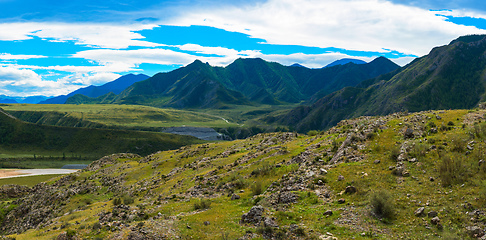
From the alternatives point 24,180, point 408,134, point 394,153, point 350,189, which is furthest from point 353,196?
point 24,180

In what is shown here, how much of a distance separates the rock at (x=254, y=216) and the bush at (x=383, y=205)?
867 centimetres

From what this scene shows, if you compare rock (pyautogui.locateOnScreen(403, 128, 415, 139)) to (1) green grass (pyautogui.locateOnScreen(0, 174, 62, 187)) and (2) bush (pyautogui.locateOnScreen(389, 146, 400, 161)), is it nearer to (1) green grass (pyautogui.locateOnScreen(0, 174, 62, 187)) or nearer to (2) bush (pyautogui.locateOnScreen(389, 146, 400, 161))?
(2) bush (pyautogui.locateOnScreen(389, 146, 400, 161))

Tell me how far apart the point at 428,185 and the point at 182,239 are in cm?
2007

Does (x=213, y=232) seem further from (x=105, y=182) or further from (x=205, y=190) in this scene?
(x=105, y=182)

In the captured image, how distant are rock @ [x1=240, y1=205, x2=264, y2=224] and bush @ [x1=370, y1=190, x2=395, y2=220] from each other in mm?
8667

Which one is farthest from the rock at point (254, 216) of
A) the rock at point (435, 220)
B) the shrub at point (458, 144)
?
the shrub at point (458, 144)

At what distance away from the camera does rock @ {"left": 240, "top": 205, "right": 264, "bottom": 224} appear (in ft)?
72.1

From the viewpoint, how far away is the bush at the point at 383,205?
1955 cm

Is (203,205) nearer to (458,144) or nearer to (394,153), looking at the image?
(394,153)

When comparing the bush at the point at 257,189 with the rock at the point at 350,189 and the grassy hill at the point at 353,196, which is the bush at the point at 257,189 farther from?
the rock at the point at 350,189

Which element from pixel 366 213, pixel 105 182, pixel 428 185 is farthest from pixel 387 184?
pixel 105 182

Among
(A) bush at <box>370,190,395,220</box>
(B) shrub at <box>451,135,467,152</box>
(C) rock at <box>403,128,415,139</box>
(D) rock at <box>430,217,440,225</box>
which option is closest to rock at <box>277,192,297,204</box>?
(A) bush at <box>370,190,395,220</box>

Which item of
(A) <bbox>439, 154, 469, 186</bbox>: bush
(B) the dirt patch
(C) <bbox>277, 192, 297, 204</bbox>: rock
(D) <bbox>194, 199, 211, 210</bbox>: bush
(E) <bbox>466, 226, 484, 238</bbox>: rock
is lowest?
(B) the dirt patch

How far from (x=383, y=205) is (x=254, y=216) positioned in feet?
32.4
